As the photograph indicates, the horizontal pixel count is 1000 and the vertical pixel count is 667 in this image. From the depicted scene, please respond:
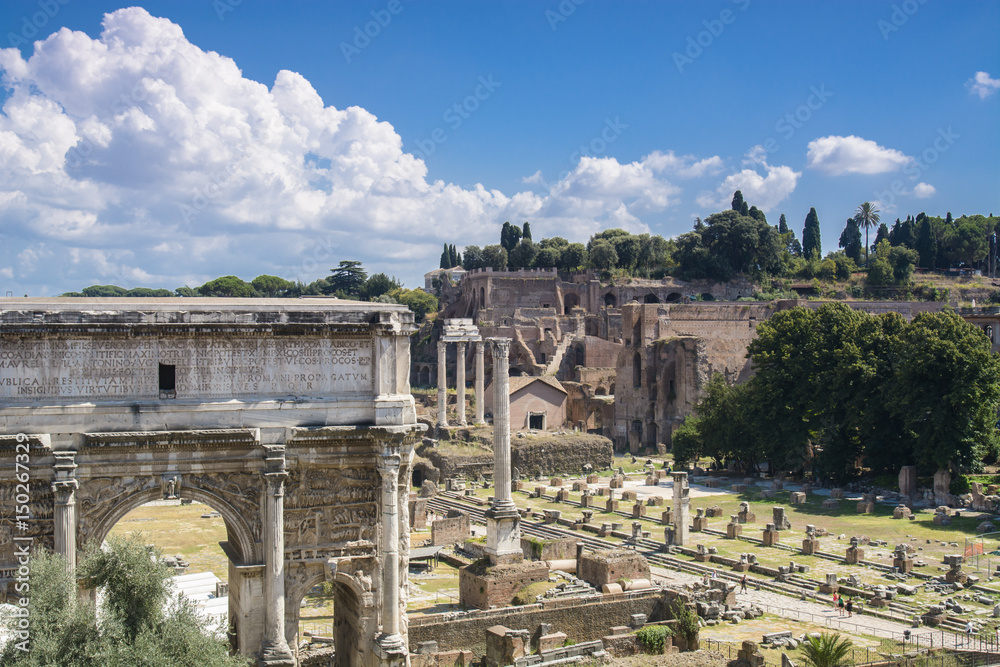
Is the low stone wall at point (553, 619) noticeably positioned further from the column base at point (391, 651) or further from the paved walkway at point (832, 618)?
the column base at point (391, 651)

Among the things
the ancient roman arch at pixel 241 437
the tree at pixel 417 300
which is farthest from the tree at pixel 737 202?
the ancient roman arch at pixel 241 437

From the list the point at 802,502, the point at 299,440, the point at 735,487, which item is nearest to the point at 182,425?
the point at 299,440

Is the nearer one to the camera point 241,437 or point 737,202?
point 241,437

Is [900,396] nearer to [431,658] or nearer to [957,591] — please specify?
[957,591]

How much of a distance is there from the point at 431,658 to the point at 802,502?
26.2 meters

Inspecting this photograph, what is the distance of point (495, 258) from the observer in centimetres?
10669

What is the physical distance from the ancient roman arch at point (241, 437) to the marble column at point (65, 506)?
0.07 feet

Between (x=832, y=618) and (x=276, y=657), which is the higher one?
(x=276, y=657)

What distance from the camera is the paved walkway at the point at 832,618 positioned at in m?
23.4

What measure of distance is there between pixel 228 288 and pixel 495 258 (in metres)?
29.7

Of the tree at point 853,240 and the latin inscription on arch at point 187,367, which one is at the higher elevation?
the tree at point 853,240

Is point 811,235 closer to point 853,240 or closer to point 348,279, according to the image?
point 853,240

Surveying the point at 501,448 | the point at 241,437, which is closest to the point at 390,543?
the point at 241,437

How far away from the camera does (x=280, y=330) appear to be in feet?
53.1
